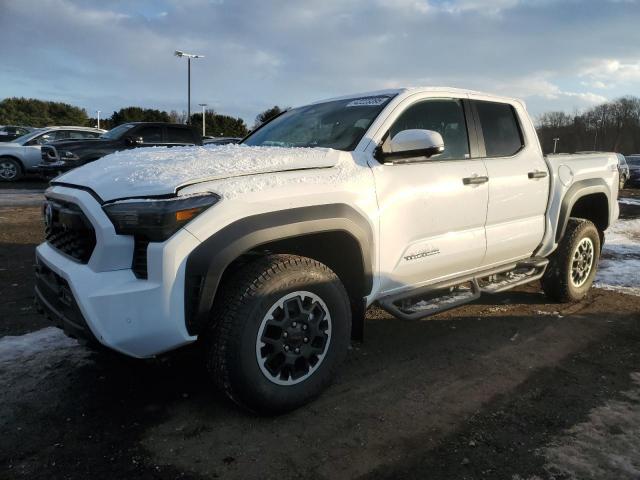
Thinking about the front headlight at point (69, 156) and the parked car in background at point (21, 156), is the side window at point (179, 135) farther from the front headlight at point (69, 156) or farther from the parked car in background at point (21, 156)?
the parked car in background at point (21, 156)

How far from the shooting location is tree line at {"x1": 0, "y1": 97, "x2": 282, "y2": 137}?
54.0 metres

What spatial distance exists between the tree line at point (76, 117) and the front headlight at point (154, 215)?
2065 inches

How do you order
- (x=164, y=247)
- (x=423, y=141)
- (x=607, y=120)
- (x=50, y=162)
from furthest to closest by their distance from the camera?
(x=607, y=120) < (x=50, y=162) < (x=423, y=141) < (x=164, y=247)

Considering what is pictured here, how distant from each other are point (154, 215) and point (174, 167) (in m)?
0.38

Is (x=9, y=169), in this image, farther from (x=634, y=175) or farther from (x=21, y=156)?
(x=634, y=175)

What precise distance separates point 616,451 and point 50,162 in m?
13.4

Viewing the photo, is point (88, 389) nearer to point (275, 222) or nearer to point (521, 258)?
point (275, 222)

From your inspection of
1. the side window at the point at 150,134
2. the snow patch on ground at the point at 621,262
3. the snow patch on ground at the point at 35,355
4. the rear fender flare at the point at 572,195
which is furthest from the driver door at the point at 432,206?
the side window at the point at 150,134

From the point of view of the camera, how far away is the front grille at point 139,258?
2424 mm

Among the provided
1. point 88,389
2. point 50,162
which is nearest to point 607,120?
point 50,162

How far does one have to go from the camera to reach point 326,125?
372 centimetres

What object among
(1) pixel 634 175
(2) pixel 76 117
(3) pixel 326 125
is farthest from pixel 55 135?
(2) pixel 76 117

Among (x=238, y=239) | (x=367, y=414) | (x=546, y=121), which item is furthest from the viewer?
(x=546, y=121)

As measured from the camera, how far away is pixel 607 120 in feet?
305
